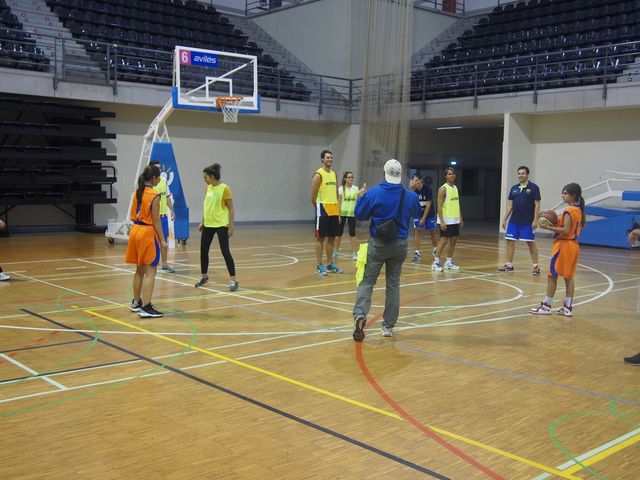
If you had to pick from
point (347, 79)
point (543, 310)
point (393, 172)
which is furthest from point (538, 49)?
point (393, 172)

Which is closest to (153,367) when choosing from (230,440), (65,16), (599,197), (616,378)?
(230,440)

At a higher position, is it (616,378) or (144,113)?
(144,113)

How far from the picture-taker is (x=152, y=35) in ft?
73.6

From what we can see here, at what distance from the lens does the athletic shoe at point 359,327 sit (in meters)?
6.67

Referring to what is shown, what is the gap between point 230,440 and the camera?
13.8 ft

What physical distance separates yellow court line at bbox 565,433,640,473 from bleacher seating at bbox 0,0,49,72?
16699 mm

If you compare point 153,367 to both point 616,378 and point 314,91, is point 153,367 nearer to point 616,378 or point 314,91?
point 616,378

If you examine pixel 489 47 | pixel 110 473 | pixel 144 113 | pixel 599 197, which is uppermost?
pixel 489 47

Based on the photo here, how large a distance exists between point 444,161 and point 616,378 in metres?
21.4

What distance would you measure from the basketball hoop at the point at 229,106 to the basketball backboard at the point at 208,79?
0.12m

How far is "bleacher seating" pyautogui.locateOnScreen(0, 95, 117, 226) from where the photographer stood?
693 inches

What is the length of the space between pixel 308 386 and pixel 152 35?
64.5ft

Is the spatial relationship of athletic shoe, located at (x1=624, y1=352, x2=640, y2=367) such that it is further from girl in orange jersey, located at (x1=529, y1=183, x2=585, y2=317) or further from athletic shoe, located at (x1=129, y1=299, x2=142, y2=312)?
athletic shoe, located at (x1=129, y1=299, x2=142, y2=312)

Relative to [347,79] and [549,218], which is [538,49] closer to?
[347,79]
